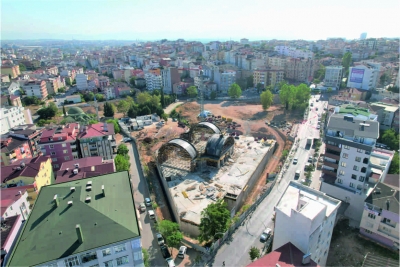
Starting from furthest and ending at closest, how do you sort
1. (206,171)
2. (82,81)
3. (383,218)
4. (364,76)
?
(82,81) < (364,76) < (206,171) < (383,218)

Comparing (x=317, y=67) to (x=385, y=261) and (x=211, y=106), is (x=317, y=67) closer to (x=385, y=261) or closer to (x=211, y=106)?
(x=211, y=106)

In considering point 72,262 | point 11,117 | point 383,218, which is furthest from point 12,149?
point 383,218

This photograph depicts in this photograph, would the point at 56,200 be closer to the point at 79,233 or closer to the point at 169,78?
the point at 79,233

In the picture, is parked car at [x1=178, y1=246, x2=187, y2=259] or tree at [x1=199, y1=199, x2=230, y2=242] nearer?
parked car at [x1=178, y1=246, x2=187, y2=259]

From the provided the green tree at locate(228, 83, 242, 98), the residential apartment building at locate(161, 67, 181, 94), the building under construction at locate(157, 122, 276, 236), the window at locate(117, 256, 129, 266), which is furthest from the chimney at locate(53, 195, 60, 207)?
the residential apartment building at locate(161, 67, 181, 94)

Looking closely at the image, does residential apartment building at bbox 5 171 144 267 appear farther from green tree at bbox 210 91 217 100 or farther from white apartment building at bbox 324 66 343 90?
white apartment building at bbox 324 66 343 90

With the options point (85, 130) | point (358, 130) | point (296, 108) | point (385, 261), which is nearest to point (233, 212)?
point (385, 261)

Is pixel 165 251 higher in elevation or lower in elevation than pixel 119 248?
lower
